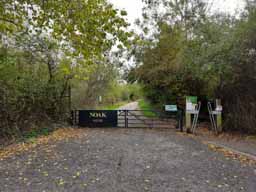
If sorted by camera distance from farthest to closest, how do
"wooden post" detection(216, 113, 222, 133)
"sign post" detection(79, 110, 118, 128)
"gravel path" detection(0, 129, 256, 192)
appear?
"sign post" detection(79, 110, 118, 128)
"wooden post" detection(216, 113, 222, 133)
"gravel path" detection(0, 129, 256, 192)

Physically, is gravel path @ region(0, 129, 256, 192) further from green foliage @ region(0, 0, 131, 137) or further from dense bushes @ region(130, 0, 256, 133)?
dense bushes @ region(130, 0, 256, 133)

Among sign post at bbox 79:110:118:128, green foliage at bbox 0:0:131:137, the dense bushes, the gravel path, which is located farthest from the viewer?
sign post at bbox 79:110:118:128

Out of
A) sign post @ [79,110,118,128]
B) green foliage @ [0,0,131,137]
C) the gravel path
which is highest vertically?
green foliage @ [0,0,131,137]

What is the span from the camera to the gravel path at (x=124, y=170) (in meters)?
3.12

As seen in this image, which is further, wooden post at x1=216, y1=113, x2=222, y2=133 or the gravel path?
wooden post at x1=216, y1=113, x2=222, y2=133

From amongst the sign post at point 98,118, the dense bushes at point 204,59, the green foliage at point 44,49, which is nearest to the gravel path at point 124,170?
the green foliage at point 44,49

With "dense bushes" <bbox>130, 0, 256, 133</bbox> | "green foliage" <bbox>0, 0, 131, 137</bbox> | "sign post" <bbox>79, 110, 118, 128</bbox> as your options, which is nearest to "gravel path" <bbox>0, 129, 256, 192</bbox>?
"green foliage" <bbox>0, 0, 131, 137</bbox>

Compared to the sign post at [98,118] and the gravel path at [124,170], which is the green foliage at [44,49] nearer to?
the sign post at [98,118]

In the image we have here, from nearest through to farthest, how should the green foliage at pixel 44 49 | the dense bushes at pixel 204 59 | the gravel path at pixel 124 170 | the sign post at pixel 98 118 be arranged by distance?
the gravel path at pixel 124 170 < the green foliage at pixel 44 49 < the dense bushes at pixel 204 59 < the sign post at pixel 98 118

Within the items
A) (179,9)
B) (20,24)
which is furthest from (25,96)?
(179,9)

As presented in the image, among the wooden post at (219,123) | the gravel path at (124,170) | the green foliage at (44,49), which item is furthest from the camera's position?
the wooden post at (219,123)

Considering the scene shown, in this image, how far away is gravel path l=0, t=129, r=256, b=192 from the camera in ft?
10.2

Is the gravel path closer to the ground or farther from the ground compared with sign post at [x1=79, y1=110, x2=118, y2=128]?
closer to the ground

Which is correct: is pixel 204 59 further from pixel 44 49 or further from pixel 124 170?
pixel 44 49
